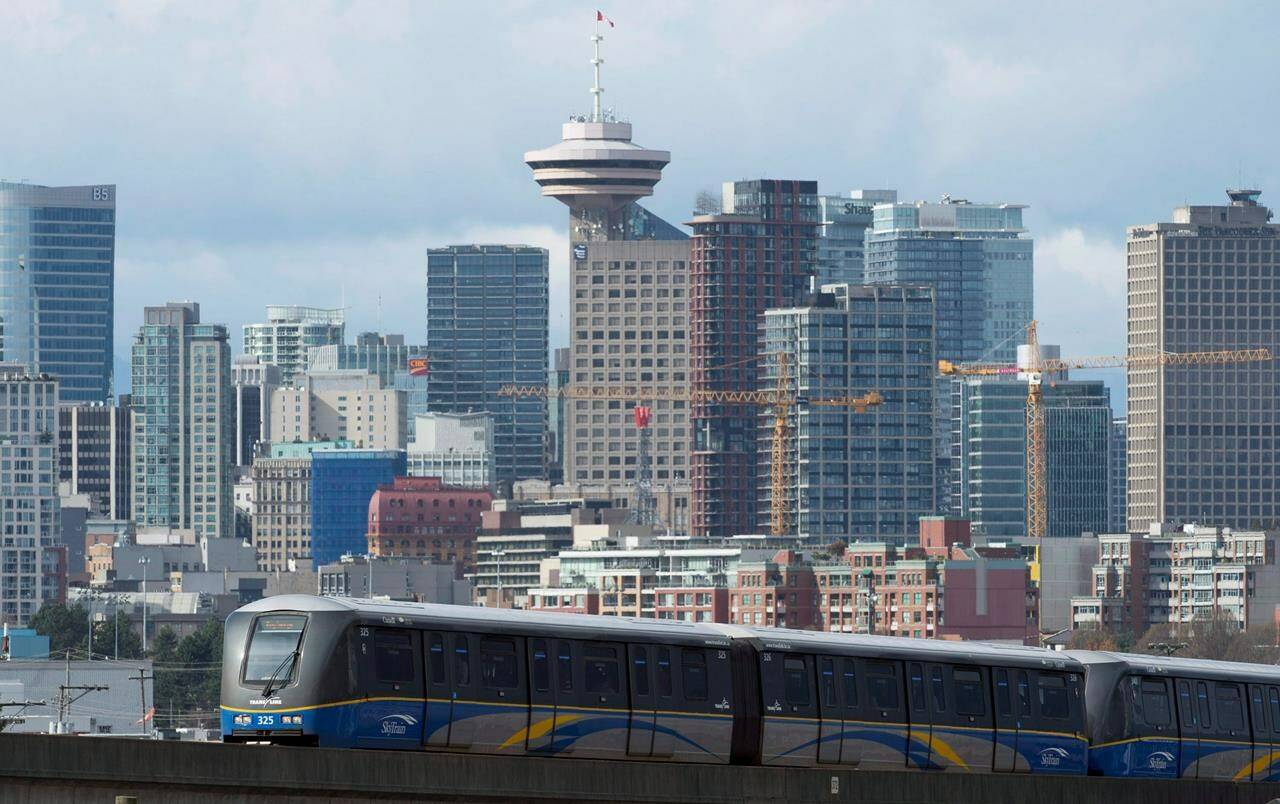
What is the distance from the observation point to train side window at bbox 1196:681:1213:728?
74.6m

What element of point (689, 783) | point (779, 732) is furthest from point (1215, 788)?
point (689, 783)

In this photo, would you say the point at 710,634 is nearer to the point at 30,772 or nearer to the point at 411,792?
the point at 411,792

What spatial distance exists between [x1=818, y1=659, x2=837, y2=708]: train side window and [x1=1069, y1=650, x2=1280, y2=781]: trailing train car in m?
8.66

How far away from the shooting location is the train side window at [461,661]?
5931 centimetres

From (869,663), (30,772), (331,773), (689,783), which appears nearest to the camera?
(30,772)

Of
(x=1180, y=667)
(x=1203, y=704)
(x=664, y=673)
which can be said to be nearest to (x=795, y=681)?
(x=664, y=673)

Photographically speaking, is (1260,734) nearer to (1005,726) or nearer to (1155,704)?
(1155,704)

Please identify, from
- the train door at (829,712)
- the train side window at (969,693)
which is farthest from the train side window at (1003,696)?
the train door at (829,712)

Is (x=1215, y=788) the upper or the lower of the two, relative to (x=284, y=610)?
lower

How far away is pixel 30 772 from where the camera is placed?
48250 millimetres

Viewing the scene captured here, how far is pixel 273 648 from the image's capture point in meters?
58.2

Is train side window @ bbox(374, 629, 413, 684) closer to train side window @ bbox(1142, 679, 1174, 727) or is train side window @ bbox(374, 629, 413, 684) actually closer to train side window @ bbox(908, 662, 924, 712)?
train side window @ bbox(908, 662, 924, 712)

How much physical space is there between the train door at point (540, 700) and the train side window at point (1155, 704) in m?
18.2

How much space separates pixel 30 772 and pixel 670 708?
58.0 feet
